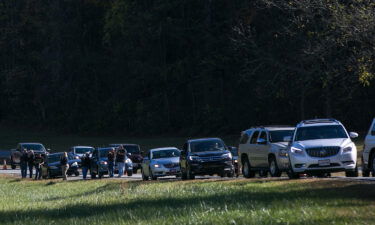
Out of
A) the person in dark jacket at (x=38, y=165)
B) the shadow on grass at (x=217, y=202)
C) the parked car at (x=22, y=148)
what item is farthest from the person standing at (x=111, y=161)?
the shadow on grass at (x=217, y=202)

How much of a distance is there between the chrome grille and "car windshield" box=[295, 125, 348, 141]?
25.7 inches

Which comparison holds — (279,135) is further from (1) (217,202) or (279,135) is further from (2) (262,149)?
(1) (217,202)

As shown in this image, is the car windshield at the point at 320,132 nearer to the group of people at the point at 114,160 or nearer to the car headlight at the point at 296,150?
the car headlight at the point at 296,150

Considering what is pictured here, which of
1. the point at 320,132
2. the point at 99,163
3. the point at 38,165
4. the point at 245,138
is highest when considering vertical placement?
the point at 320,132

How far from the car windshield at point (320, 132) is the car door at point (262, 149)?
2827 mm

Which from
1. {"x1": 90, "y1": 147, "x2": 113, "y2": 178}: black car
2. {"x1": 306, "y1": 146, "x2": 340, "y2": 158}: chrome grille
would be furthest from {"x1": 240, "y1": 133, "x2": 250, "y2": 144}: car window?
{"x1": 90, "y1": 147, "x2": 113, "y2": 178}: black car

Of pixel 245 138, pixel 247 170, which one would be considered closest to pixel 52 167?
pixel 245 138

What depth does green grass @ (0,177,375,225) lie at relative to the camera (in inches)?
635

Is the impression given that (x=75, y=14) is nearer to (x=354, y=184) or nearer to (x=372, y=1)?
(x=372, y=1)

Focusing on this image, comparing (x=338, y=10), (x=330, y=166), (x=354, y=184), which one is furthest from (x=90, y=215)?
(x=338, y=10)

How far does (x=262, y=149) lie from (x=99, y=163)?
16.4m

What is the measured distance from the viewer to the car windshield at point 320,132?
29609 mm

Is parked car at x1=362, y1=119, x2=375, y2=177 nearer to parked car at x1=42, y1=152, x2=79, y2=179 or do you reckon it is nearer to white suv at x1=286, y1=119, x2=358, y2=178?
white suv at x1=286, y1=119, x2=358, y2=178

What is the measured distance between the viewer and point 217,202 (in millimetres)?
20625
